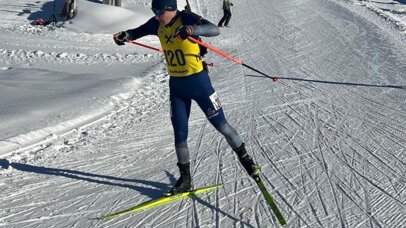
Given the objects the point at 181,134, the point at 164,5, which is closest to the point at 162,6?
the point at 164,5

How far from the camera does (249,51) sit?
15039 mm

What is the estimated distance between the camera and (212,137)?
7.60m

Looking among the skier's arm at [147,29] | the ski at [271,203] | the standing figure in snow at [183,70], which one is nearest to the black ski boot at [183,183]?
the standing figure in snow at [183,70]

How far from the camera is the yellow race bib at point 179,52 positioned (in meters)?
4.98

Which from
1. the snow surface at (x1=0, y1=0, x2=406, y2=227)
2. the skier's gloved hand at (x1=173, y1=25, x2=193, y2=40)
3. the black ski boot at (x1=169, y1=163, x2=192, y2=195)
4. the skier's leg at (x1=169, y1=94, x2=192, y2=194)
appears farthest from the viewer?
the black ski boot at (x1=169, y1=163, x2=192, y2=195)

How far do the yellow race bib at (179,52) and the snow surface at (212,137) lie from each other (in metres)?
1.35

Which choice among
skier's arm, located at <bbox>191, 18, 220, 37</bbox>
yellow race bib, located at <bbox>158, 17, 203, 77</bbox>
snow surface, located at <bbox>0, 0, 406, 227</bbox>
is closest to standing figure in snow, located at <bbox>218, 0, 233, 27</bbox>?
snow surface, located at <bbox>0, 0, 406, 227</bbox>

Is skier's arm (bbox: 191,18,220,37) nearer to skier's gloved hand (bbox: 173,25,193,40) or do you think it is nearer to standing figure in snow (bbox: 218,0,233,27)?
skier's gloved hand (bbox: 173,25,193,40)

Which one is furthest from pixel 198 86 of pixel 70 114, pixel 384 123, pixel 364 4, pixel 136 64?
pixel 364 4

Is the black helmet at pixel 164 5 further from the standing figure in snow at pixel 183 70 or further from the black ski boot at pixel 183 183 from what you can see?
the black ski boot at pixel 183 183

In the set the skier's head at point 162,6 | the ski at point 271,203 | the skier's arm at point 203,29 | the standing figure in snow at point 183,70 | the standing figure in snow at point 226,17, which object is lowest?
the standing figure in snow at point 226,17

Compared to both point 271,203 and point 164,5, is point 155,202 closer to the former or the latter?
point 271,203

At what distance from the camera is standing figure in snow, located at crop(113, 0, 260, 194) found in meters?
4.87

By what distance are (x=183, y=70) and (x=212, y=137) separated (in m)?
2.65
